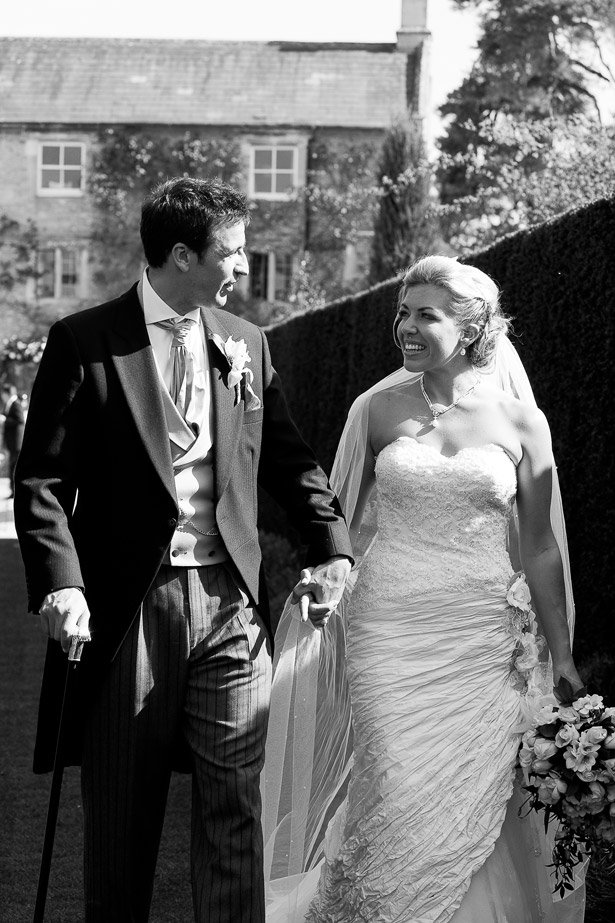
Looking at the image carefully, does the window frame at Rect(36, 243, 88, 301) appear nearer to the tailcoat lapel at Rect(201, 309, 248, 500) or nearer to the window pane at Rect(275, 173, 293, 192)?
the window pane at Rect(275, 173, 293, 192)

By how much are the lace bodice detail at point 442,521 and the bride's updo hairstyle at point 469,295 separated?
0.38m

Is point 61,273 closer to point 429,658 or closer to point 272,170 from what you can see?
point 272,170

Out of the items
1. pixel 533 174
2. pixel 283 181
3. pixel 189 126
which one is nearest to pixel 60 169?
pixel 189 126

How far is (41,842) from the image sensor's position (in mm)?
4973

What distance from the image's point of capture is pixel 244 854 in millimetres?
3137

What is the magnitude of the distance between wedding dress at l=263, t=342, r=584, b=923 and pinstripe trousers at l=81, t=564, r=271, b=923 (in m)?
0.70

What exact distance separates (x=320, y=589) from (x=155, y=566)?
50 centimetres

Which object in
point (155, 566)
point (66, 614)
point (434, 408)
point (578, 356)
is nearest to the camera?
point (66, 614)

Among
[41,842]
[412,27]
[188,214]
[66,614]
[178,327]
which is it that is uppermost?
[412,27]

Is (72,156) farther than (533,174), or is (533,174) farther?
(72,156)

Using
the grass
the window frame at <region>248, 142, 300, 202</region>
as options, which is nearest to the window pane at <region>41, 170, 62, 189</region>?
the window frame at <region>248, 142, 300, 202</region>

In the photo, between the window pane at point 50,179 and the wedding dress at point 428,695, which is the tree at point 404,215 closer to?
the window pane at point 50,179

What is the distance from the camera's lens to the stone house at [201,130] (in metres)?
31.0

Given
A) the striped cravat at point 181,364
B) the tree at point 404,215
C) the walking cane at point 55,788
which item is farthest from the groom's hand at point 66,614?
the tree at point 404,215
